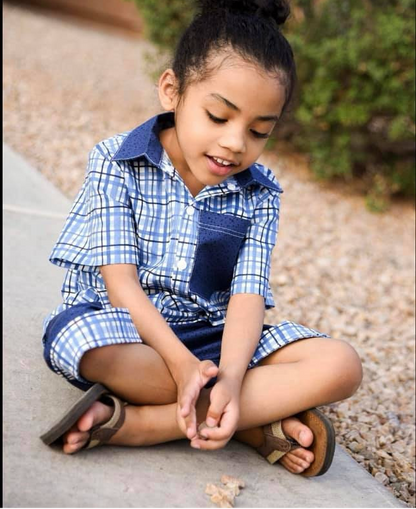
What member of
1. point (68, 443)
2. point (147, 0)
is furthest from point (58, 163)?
point (68, 443)

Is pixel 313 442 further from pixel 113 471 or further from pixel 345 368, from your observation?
pixel 113 471

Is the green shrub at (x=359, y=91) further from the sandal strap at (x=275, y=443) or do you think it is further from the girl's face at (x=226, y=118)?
the sandal strap at (x=275, y=443)

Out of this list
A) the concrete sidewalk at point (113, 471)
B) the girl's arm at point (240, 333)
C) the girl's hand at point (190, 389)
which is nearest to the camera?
the concrete sidewalk at point (113, 471)

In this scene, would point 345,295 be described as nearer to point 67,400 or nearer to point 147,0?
point 67,400

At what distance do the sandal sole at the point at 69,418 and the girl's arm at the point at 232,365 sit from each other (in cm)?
29

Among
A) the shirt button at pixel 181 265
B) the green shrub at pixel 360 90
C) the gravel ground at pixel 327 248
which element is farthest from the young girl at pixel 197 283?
the green shrub at pixel 360 90

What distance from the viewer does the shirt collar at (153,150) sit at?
2.31m

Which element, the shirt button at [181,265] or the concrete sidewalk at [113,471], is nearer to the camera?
the concrete sidewalk at [113,471]

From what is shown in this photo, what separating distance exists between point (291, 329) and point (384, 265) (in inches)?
89.4

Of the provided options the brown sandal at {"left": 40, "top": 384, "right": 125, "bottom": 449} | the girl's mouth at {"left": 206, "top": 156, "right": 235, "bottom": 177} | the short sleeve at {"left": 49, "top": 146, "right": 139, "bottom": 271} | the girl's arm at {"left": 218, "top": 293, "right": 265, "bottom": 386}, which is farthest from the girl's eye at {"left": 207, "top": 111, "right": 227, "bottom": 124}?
the brown sandal at {"left": 40, "top": 384, "right": 125, "bottom": 449}

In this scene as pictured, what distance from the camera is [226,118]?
221 centimetres

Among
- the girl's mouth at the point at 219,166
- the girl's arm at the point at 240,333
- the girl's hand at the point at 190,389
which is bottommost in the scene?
the girl's hand at the point at 190,389

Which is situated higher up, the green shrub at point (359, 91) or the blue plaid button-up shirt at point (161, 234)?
the green shrub at point (359, 91)

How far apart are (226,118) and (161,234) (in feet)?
1.35
